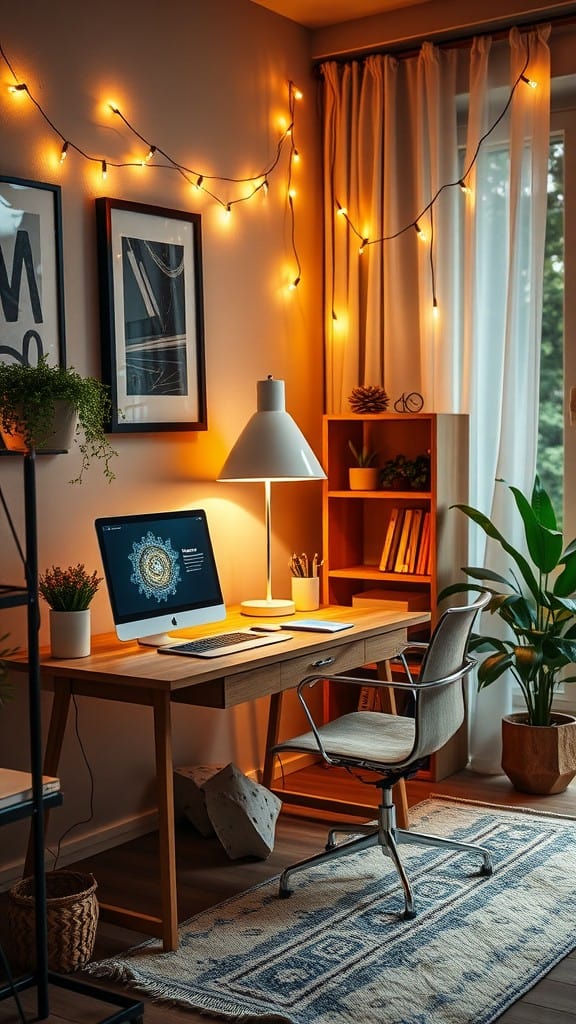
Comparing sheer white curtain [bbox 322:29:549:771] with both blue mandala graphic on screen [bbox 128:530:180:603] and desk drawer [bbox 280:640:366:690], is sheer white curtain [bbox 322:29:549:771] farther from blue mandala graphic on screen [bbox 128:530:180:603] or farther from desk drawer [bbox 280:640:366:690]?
blue mandala graphic on screen [bbox 128:530:180:603]

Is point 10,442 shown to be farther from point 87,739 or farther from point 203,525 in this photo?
point 87,739

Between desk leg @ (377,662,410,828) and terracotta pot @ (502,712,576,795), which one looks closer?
desk leg @ (377,662,410,828)

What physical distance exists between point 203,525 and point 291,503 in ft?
3.22

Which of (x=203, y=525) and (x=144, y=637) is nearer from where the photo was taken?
(x=144, y=637)

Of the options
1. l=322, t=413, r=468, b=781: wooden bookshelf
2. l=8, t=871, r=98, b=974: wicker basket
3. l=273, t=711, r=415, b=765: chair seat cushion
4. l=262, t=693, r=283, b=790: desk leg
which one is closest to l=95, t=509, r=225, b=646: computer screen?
l=273, t=711, r=415, b=765: chair seat cushion

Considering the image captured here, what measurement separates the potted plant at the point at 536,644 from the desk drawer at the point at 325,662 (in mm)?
678

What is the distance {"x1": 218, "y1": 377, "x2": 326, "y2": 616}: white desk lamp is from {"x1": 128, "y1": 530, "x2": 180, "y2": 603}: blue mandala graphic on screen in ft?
1.50

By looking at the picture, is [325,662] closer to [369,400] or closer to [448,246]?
[369,400]

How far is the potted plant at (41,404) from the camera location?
121 inches

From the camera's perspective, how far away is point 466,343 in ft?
14.6

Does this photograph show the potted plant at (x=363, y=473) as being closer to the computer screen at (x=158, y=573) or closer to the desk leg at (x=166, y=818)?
the computer screen at (x=158, y=573)

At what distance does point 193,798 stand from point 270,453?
3.80ft

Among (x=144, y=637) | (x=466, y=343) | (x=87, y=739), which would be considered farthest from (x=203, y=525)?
(x=466, y=343)

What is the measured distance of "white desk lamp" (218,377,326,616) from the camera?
390 centimetres
